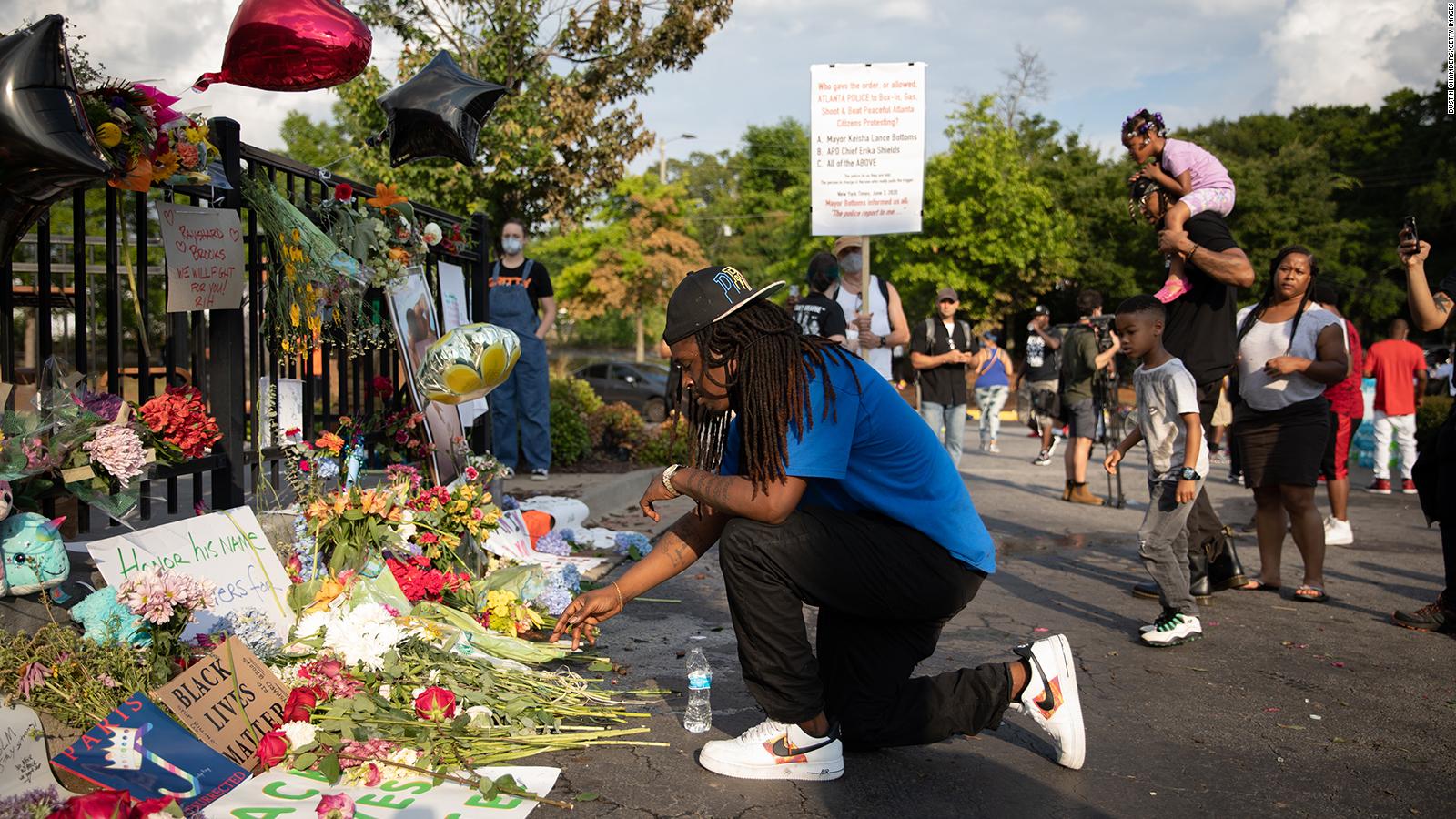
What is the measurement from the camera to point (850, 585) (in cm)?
318

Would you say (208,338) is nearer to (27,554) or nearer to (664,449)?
(27,554)

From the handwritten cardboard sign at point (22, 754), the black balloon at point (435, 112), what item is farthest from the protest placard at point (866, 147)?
the handwritten cardboard sign at point (22, 754)

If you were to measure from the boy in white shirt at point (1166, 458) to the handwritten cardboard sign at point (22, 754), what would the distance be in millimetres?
4122

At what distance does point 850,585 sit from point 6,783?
227 cm

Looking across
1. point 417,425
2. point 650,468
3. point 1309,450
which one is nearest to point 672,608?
point 417,425

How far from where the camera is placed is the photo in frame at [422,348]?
513 cm

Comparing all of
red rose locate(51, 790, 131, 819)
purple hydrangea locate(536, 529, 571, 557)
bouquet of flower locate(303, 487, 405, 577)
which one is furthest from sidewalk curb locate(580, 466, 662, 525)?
red rose locate(51, 790, 131, 819)

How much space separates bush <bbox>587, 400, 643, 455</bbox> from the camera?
37.7 feet

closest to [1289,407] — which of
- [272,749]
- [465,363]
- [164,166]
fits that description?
[465,363]

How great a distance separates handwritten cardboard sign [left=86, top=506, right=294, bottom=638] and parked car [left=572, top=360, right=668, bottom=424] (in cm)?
2028

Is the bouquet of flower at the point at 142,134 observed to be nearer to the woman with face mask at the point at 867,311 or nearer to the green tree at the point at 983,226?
the woman with face mask at the point at 867,311

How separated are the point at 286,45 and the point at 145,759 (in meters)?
2.65

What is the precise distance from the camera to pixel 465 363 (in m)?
4.76

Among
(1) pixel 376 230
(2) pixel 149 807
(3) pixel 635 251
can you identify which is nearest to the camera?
(2) pixel 149 807
